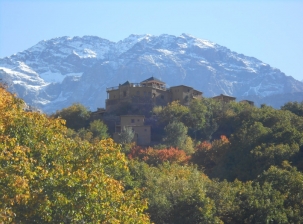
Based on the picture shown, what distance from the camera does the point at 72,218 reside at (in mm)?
16406

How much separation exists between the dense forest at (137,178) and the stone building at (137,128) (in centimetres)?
592

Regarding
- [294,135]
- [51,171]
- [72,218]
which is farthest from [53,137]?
[294,135]

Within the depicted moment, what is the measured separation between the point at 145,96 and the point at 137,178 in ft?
131

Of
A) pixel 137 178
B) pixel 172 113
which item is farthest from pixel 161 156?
pixel 172 113

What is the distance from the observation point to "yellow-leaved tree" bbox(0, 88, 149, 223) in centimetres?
1614

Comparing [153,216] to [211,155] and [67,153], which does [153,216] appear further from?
[211,155]

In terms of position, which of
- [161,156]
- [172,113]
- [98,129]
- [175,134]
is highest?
[172,113]

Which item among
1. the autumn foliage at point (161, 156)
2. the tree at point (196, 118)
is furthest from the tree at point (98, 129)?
the tree at point (196, 118)

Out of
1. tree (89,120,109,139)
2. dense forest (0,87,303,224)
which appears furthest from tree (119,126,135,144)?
dense forest (0,87,303,224)

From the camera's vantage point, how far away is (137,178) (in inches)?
1416

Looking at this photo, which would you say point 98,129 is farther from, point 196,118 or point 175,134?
point 196,118

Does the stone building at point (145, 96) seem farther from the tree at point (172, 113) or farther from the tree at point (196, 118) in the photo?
the tree at point (196, 118)

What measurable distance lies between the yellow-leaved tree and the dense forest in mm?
29

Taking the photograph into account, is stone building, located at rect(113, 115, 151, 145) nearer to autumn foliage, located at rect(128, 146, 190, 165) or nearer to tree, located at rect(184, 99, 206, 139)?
tree, located at rect(184, 99, 206, 139)
